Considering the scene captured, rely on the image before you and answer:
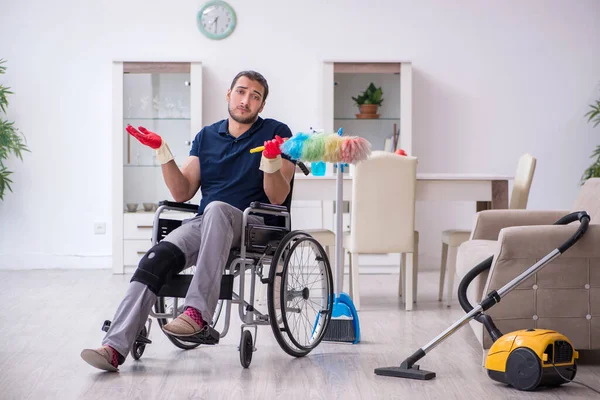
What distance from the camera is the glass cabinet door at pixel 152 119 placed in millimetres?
5664

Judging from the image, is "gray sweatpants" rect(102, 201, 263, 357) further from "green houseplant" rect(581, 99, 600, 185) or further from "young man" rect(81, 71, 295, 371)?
"green houseplant" rect(581, 99, 600, 185)

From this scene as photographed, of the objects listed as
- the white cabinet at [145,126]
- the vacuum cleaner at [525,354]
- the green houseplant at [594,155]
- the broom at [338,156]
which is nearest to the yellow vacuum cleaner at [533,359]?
the vacuum cleaner at [525,354]

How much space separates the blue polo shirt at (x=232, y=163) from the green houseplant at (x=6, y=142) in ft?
10.1

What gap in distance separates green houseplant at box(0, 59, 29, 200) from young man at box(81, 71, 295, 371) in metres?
3.10

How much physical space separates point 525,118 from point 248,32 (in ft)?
7.50

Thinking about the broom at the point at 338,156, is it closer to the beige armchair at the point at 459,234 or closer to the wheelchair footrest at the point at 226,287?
the wheelchair footrest at the point at 226,287

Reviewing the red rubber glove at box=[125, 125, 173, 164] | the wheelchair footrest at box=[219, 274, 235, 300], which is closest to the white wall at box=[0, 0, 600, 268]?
the red rubber glove at box=[125, 125, 173, 164]

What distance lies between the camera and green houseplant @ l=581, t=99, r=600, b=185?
591 cm

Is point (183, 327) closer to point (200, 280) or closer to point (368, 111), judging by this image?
point (200, 280)

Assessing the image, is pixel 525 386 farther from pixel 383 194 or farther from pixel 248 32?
pixel 248 32

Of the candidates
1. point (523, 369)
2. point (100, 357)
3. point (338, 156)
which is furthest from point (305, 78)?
point (523, 369)

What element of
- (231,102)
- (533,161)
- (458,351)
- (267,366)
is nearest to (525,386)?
(458,351)

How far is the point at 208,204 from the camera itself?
2.78 m

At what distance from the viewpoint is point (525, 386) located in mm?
2363
